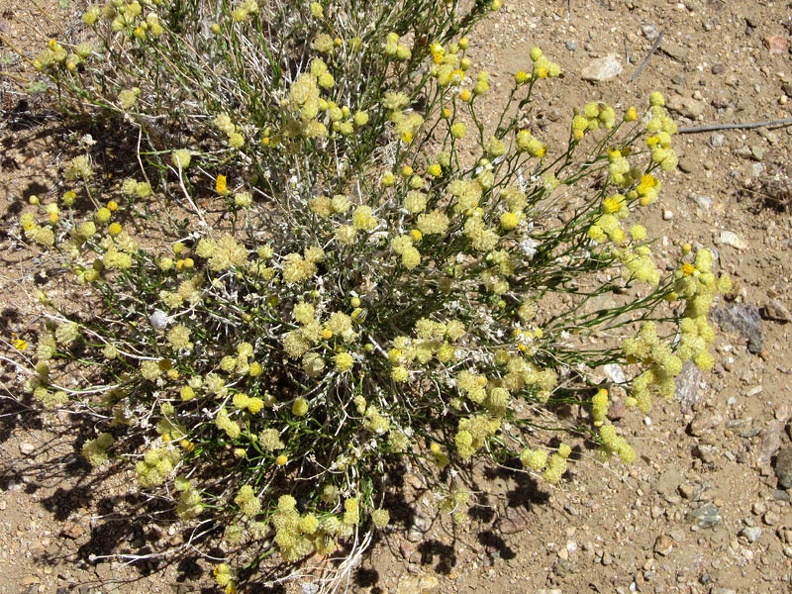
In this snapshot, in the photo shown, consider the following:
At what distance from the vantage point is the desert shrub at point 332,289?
284 centimetres

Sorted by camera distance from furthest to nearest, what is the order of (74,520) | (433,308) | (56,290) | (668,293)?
1. (56,290)
2. (74,520)
3. (433,308)
4. (668,293)

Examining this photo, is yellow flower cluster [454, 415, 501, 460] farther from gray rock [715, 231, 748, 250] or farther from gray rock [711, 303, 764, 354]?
gray rock [715, 231, 748, 250]

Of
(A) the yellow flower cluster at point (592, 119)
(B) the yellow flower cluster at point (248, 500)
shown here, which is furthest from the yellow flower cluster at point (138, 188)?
(A) the yellow flower cluster at point (592, 119)

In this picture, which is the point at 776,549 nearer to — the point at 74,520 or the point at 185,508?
the point at 185,508

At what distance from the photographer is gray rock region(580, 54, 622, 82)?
4.47 m

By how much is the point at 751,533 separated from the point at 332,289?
263 cm

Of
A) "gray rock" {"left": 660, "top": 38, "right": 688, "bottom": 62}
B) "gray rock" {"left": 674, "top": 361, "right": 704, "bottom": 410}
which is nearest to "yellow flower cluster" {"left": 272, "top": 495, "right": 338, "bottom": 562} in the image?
"gray rock" {"left": 674, "top": 361, "right": 704, "bottom": 410}

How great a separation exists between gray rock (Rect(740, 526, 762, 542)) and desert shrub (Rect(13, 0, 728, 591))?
2.84 feet

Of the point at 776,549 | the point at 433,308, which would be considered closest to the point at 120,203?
the point at 433,308

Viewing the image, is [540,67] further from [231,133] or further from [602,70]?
[602,70]

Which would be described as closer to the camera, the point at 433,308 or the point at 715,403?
the point at 433,308

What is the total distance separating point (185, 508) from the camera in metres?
2.91

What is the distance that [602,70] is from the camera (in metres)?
4.49

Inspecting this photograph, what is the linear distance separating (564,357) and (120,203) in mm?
2764
